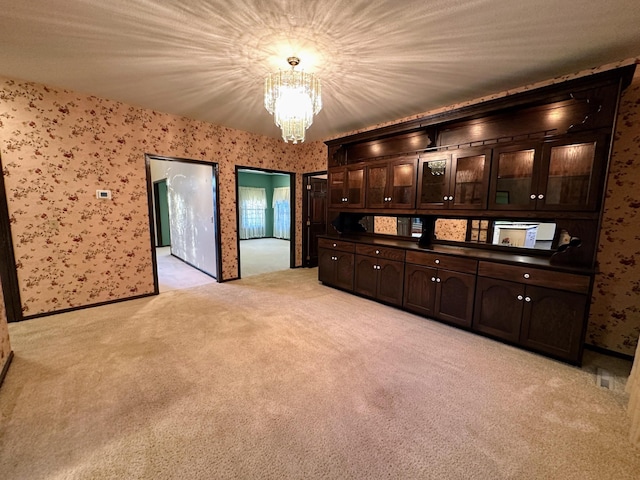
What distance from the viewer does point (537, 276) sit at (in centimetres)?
231

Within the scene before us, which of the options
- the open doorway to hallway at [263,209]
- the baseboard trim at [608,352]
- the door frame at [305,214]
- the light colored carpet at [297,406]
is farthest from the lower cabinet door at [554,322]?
the open doorway to hallway at [263,209]

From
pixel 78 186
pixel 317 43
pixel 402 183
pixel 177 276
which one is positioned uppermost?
pixel 317 43

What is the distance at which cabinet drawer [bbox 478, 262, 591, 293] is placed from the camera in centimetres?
214

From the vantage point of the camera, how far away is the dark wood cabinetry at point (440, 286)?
9.00 feet

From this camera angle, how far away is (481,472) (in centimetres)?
133

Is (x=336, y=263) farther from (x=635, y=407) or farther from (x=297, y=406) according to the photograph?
(x=635, y=407)

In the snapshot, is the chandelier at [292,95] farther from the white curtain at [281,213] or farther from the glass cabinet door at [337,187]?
the white curtain at [281,213]

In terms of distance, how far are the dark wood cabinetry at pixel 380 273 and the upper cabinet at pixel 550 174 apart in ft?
3.89

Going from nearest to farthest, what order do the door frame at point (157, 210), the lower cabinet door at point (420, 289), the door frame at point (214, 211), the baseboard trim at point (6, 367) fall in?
the baseboard trim at point (6, 367) → the lower cabinet door at point (420, 289) → the door frame at point (214, 211) → the door frame at point (157, 210)

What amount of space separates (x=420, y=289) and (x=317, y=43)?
2.61 meters

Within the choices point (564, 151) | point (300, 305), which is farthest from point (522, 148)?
point (300, 305)

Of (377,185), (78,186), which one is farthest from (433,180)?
(78,186)

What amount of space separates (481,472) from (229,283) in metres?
3.94

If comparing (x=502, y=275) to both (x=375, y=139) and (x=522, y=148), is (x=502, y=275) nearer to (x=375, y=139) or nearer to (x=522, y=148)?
(x=522, y=148)
